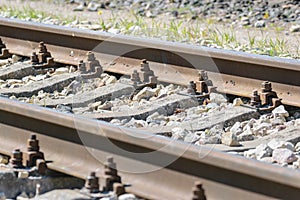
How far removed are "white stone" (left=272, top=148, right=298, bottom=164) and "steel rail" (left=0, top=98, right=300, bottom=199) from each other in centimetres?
59

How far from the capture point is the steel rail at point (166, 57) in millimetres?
5844

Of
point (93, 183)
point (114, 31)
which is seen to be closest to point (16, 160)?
point (93, 183)

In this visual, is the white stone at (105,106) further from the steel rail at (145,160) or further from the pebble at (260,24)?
the pebble at (260,24)

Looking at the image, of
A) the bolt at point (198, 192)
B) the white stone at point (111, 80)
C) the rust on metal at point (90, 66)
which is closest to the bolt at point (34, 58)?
the rust on metal at point (90, 66)

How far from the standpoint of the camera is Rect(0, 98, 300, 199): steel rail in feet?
12.8

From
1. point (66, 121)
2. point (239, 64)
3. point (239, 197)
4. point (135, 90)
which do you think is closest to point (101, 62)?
point (135, 90)

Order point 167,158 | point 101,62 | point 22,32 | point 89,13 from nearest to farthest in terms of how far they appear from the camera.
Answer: point 167,158, point 101,62, point 22,32, point 89,13

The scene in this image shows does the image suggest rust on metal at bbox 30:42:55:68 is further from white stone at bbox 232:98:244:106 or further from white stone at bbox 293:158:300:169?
white stone at bbox 293:158:300:169

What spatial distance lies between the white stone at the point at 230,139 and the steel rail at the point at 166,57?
2.44ft

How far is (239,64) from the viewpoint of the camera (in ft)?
20.0

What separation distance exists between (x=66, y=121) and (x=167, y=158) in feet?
2.53

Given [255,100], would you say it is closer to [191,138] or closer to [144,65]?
[191,138]

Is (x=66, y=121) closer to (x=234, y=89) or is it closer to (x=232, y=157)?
(x=232, y=157)

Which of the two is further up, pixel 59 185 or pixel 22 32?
pixel 22 32
